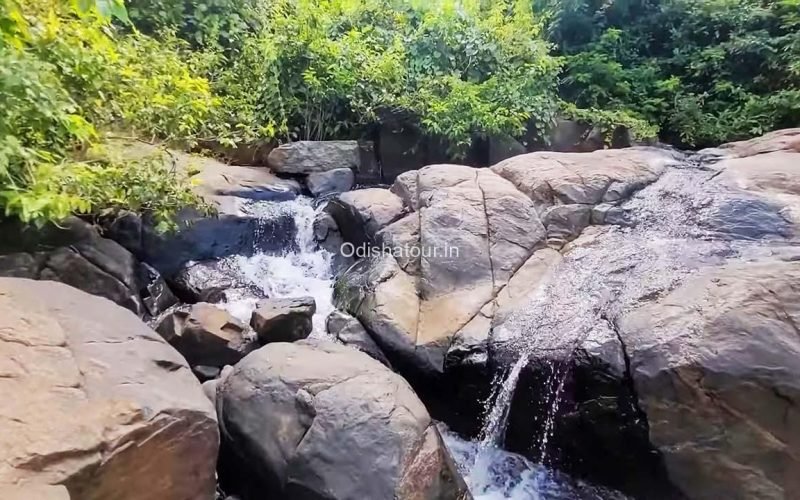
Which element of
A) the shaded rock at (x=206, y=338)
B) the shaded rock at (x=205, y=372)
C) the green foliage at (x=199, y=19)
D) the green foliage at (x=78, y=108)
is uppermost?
the green foliage at (x=199, y=19)

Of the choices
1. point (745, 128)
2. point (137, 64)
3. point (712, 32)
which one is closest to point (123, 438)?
point (137, 64)

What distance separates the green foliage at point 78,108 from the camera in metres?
3.84

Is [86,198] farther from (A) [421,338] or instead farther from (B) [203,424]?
(A) [421,338]

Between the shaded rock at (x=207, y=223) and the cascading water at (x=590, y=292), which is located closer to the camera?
the cascading water at (x=590, y=292)

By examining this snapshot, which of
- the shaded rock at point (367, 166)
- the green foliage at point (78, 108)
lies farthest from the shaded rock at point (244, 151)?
the green foliage at point (78, 108)

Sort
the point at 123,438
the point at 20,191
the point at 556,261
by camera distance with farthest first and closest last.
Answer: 1. the point at 556,261
2. the point at 20,191
3. the point at 123,438

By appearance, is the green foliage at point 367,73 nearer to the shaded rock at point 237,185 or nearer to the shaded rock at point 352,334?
the shaded rock at point 237,185

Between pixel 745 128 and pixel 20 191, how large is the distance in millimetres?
8633

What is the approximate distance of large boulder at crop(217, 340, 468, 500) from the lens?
3.28 metres

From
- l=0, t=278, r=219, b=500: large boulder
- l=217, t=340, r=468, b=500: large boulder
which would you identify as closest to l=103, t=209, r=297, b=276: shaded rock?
l=0, t=278, r=219, b=500: large boulder

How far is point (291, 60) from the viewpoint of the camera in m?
8.29

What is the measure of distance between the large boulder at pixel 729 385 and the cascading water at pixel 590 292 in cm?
48

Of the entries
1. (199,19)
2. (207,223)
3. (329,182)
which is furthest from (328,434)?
(199,19)

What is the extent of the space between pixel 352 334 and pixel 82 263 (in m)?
2.43
